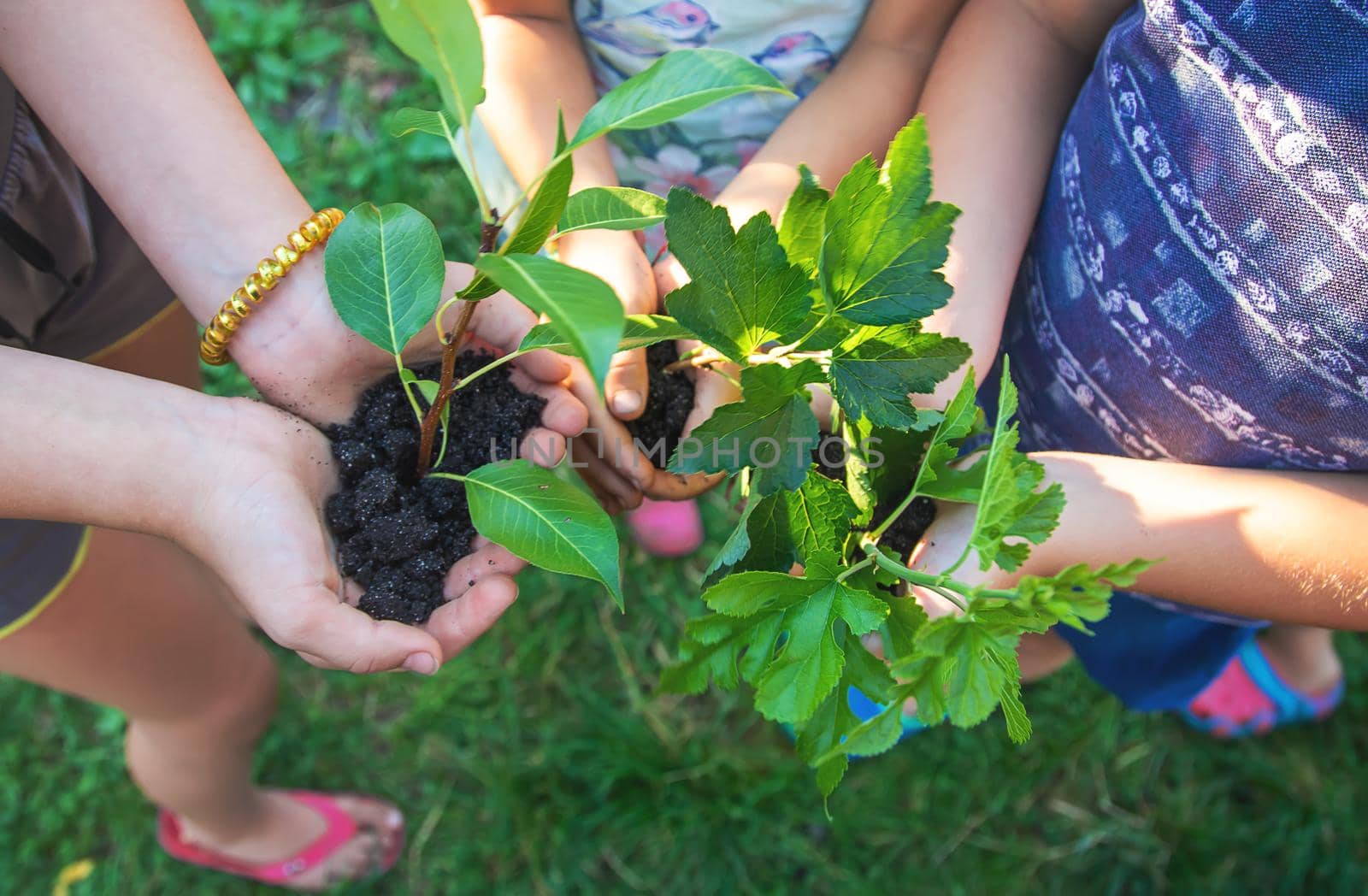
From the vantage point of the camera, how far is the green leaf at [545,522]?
100 centimetres

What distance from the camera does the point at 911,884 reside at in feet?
7.14

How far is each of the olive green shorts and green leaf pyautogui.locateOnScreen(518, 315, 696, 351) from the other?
29.6 inches

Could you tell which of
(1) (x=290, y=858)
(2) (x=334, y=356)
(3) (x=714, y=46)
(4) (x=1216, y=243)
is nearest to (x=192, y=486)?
(2) (x=334, y=356)

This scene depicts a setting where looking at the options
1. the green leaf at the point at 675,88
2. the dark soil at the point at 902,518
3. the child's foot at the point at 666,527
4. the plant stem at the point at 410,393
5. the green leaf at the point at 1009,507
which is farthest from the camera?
the child's foot at the point at 666,527

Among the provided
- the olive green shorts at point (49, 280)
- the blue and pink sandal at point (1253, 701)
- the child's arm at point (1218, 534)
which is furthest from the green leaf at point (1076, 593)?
the blue and pink sandal at point (1253, 701)

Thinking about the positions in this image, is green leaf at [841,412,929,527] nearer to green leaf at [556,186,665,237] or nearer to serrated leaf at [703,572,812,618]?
serrated leaf at [703,572,812,618]

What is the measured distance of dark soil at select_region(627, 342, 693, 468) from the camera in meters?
1.35

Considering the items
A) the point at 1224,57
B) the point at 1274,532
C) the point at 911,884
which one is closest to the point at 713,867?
the point at 911,884

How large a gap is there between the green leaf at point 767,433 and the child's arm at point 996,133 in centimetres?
48

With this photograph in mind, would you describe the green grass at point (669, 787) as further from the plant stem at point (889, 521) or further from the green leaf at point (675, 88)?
the green leaf at point (675, 88)

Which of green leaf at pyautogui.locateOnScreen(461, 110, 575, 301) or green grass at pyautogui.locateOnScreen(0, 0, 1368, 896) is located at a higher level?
green leaf at pyautogui.locateOnScreen(461, 110, 575, 301)

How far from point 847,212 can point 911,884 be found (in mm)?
1889

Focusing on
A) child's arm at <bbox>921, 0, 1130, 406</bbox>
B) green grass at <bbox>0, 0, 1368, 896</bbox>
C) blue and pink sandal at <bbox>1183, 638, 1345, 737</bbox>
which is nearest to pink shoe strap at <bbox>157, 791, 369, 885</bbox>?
green grass at <bbox>0, 0, 1368, 896</bbox>

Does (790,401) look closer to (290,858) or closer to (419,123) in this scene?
(419,123)
